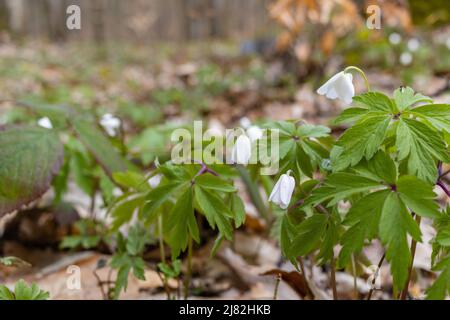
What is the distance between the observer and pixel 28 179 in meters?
1.51

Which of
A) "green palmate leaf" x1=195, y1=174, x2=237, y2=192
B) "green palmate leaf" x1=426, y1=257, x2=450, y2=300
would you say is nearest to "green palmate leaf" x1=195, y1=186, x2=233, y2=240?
"green palmate leaf" x1=195, y1=174, x2=237, y2=192

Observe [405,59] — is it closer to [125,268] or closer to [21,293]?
[125,268]

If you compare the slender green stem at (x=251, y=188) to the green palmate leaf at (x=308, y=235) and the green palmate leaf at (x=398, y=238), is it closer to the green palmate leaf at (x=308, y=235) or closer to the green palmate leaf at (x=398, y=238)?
the green palmate leaf at (x=308, y=235)

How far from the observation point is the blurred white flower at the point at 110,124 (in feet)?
6.84

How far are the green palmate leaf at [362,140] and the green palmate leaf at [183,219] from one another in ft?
1.26

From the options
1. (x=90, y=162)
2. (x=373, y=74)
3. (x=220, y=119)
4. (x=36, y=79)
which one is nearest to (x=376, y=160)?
(x=90, y=162)

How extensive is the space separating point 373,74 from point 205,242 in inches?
168

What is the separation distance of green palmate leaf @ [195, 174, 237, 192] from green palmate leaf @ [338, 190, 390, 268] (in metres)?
0.34

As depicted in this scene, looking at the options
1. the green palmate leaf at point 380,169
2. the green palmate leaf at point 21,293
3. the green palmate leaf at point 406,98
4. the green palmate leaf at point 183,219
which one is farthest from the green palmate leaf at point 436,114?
the green palmate leaf at point 21,293

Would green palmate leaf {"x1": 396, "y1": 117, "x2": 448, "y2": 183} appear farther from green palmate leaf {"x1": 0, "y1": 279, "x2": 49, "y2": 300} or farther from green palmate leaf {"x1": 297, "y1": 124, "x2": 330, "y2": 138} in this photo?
green palmate leaf {"x1": 0, "y1": 279, "x2": 49, "y2": 300}

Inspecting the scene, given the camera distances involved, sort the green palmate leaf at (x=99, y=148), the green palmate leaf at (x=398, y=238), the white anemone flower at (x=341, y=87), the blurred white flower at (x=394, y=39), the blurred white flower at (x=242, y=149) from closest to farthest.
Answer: the green palmate leaf at (x=398, y=238), the white anemone flower at (x=341, y=87), the blurred white flower at (x=242, y=149), the green palmate leaf at (x=99, y=148), the blurred white flower at (x=394, y=39)

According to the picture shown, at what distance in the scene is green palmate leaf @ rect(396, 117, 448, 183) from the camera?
98cm

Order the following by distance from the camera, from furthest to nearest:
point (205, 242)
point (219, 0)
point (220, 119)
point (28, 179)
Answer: point (219, 0) < point (220, 119) < point (205, 242) < point (28, 179)
